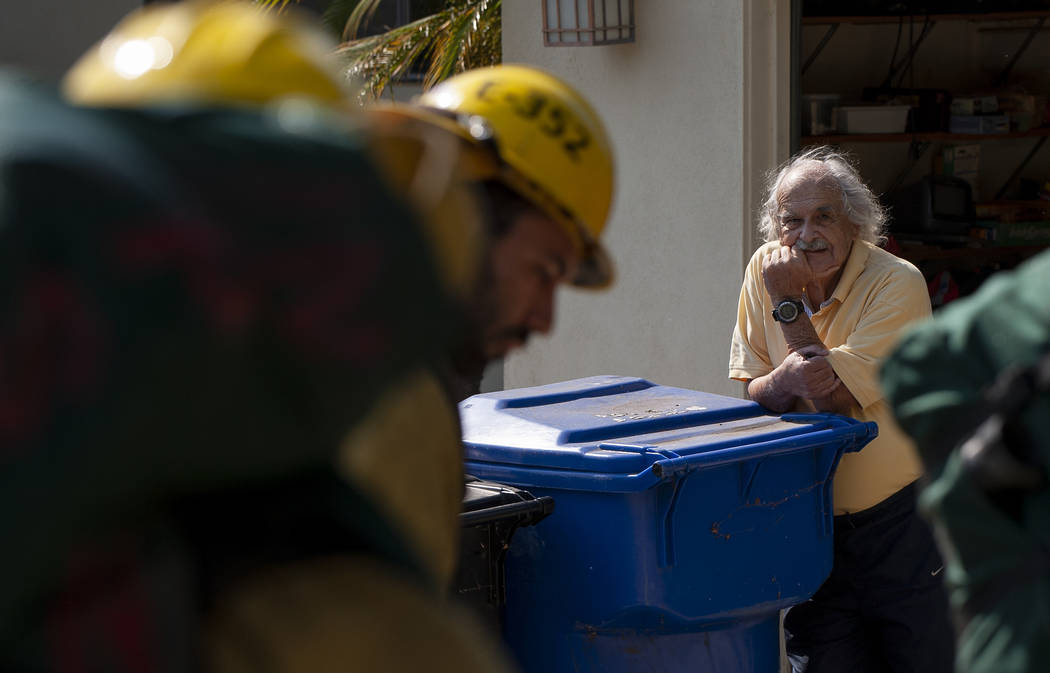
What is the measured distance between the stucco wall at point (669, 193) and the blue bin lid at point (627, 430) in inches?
66.6

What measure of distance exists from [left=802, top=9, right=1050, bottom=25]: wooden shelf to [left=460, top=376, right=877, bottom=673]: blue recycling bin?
4.47m

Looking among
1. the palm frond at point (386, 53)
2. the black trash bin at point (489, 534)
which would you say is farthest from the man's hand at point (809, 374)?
the palm frond at point (386, 53)

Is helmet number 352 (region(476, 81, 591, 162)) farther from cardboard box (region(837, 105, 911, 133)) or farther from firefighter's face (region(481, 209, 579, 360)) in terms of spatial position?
cardboard box (region(837, 105, 911, 133))

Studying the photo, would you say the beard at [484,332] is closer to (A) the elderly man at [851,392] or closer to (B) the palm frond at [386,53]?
(A) the elderly man at [851,392]

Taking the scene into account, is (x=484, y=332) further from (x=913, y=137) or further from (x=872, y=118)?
(x=913, y=137)

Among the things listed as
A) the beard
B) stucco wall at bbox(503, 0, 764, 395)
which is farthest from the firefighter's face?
stucco wall at bbox(503, 0, 764, 395)

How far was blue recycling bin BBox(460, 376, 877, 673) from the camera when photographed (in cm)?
338

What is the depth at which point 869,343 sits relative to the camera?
145 inches

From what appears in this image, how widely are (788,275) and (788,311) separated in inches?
6.0

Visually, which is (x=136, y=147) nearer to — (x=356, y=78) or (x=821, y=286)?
(x=821, y=286)

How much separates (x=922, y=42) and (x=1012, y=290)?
7.07 meters

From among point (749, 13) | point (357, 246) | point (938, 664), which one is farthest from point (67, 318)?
point (749, 13)

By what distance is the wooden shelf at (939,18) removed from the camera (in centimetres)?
759

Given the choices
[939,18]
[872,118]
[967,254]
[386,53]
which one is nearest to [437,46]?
[386,53]
